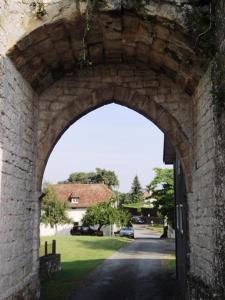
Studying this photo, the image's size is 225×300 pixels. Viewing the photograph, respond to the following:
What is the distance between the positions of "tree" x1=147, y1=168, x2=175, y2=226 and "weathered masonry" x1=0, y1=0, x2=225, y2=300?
21.9 metres

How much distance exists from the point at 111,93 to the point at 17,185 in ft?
9.20

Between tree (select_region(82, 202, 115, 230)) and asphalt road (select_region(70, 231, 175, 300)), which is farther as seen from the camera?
tree (select_region(82, 202, 115, 230))

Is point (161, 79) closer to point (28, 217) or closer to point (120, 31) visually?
point (120, 31)

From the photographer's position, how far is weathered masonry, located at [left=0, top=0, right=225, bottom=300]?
616cm

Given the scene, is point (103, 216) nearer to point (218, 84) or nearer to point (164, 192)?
point (164, 192)

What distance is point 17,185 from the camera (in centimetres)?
703

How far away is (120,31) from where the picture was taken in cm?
695

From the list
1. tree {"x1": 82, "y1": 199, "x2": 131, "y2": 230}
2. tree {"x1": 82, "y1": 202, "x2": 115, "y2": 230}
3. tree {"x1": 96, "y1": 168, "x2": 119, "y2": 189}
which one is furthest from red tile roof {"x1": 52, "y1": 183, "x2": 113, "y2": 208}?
tree {"x1": 96, "y1": 168, "x2": 119, "y2": 189}

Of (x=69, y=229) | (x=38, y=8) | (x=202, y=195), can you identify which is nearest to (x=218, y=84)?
(x=202, y=195)

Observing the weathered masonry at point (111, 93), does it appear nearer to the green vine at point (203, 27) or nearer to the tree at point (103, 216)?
the green vine at point (203, 27)

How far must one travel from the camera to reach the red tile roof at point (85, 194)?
169ft

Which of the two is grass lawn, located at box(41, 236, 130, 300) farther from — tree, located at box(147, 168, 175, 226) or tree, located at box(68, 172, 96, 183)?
tree, located at box(68, 172, 96, 183)

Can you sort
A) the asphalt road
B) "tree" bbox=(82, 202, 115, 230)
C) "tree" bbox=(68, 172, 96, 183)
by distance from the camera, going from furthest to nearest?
Result: 1. "tree" bbox=(68, 172, 96, 183)
2. "tree" bbox=(82, 202, 115, 230)
3. the asphalt road

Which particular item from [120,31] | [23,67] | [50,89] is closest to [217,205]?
[120,31]
